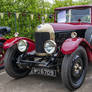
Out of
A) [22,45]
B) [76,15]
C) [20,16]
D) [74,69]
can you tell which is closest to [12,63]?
[22,45]

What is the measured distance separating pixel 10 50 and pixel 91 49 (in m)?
1.87

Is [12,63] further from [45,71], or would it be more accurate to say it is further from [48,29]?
[48,29]

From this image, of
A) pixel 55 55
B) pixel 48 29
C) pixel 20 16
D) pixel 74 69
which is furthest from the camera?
pixel 20 16

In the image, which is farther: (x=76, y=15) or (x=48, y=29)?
(x=76, y=15)

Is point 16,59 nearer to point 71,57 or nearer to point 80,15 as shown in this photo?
point 71,57

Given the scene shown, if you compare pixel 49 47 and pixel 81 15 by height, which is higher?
pixel 81 15

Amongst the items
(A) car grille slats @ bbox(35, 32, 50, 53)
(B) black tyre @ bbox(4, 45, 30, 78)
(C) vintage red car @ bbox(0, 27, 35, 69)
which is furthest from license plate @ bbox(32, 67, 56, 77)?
(C) vintage red car @ bbox(0, 27, 35, 69)

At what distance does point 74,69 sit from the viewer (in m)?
3.34

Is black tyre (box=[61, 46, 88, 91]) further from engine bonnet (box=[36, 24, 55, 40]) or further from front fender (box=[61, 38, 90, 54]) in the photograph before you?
engine bonnet (box=[36, 24, 55, 40])

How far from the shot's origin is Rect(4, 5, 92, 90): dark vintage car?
3221 millimetres

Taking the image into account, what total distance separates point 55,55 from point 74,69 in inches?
18.7

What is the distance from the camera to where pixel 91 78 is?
4.04 m

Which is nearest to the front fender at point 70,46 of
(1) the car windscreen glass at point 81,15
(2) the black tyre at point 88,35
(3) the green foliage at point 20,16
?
(2) the black tyre at point 88,35

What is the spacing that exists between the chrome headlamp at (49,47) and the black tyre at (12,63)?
93cm
